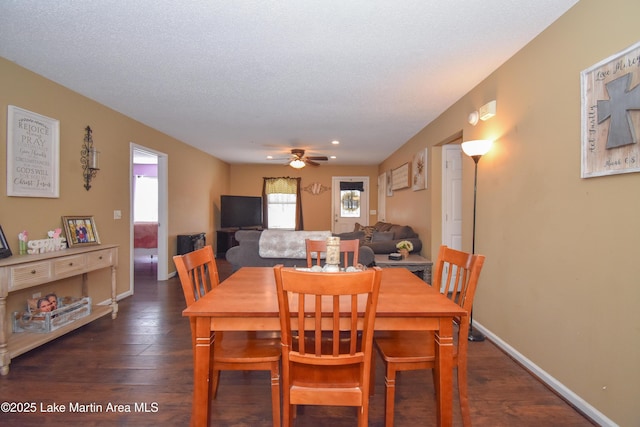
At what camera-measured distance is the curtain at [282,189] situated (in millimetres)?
8727

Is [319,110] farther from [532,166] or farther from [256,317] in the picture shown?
[256,317]

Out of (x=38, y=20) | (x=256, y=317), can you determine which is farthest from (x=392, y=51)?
(x=38, y=20)

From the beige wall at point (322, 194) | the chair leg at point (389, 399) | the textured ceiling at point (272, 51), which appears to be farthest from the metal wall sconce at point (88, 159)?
the beige wall at point (322, 194)

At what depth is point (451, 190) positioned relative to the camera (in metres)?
4.49

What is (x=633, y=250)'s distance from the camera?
63.1 inches

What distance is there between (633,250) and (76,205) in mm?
4611

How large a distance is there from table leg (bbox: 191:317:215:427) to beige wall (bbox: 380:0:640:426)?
2.06 m

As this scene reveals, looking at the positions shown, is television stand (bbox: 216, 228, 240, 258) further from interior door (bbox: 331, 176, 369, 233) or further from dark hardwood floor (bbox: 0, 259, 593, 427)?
dark hardwood floor (bbox: 0, 259, 593, 427)

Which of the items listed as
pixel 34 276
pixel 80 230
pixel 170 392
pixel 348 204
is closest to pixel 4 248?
pixel 34 276

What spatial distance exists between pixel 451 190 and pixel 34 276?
4580 mm

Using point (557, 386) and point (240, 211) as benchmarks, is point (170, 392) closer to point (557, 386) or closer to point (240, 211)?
point (557, 386)

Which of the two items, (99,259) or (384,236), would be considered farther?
(384,236)

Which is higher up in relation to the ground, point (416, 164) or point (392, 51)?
point (392, 51)

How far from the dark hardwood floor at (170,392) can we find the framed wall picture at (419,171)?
2584mm
